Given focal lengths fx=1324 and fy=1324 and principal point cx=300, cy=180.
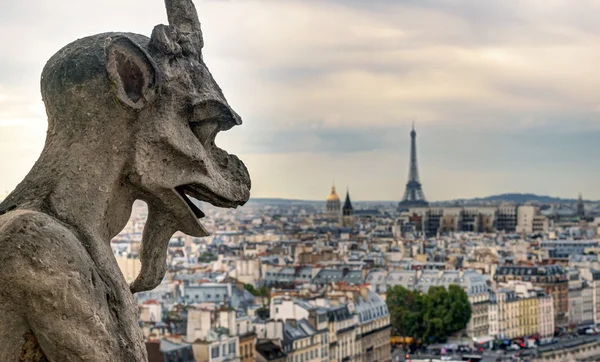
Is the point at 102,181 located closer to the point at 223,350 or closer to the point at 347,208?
the point at 223,350

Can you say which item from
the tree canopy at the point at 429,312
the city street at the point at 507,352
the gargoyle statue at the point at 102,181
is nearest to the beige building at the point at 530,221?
the city street at the point at 507,352

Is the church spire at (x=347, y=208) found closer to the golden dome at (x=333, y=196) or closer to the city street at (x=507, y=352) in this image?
the golden dome at (x=333, y=196)

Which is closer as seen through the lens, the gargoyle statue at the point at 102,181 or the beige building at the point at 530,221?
the gargoyle statue at the point at 102,181

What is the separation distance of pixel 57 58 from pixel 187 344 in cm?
2983

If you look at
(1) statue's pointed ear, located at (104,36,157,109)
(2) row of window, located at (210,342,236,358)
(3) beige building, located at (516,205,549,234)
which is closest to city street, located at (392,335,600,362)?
(2) row of window, located at (210,342,236,358)

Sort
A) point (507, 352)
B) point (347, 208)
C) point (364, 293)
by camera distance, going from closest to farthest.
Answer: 1. point (364, 293)
2. point (507, 352)
3. point (347, 208)

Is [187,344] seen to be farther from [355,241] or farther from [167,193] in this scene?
[355,241]

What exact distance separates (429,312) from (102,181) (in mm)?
54758

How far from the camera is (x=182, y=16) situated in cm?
249

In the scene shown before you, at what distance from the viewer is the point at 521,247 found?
88.4 m

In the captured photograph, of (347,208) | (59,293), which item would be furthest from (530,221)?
(59,293)

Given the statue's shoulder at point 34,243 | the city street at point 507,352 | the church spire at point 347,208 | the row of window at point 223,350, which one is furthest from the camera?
the church spire at point 347,208

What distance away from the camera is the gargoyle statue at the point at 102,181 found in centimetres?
209

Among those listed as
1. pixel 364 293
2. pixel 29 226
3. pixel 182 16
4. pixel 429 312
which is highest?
pixel 182 16
